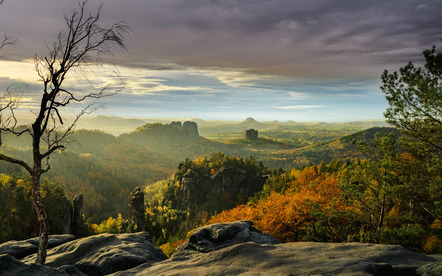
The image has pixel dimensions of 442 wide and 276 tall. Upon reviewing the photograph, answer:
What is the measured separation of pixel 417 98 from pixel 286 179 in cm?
7963

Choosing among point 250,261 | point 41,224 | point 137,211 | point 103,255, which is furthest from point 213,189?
point 250,261

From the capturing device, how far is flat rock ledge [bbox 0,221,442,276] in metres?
8.09

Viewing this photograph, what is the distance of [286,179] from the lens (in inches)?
3693

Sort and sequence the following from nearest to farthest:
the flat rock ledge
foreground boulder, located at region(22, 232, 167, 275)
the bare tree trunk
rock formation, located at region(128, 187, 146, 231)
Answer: the flat rock ledge
the bare tree trunk
foreground boulder, located at region(22, 232, 167, 275)
rock formation, located at region(128, 187, 146, 231)

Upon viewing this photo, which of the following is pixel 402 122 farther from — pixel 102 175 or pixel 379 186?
pixel 102 175

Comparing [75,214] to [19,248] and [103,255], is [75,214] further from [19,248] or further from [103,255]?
[103,255]

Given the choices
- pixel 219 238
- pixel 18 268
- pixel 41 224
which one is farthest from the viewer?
pixel 219 238

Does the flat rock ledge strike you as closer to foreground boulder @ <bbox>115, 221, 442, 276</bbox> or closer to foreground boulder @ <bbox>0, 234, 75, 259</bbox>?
foreground boulder @ <bbox>115, 221, 442, 276</bbox>

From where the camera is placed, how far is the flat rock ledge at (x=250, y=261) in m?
8.09

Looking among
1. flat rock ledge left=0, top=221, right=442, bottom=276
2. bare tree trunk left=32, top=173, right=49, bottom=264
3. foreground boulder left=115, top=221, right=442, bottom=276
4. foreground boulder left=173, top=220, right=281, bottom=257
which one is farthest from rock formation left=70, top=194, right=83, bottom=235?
foreground boulder left=115, top=221, right=442, bottom=276

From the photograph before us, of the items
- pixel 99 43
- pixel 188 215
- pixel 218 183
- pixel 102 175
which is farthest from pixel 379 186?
pixel 102 175

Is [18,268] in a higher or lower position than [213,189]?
higher

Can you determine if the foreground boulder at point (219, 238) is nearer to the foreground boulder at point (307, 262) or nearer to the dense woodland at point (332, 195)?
the foreground boulder at point (307, 262)

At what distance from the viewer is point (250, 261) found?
9.44m
